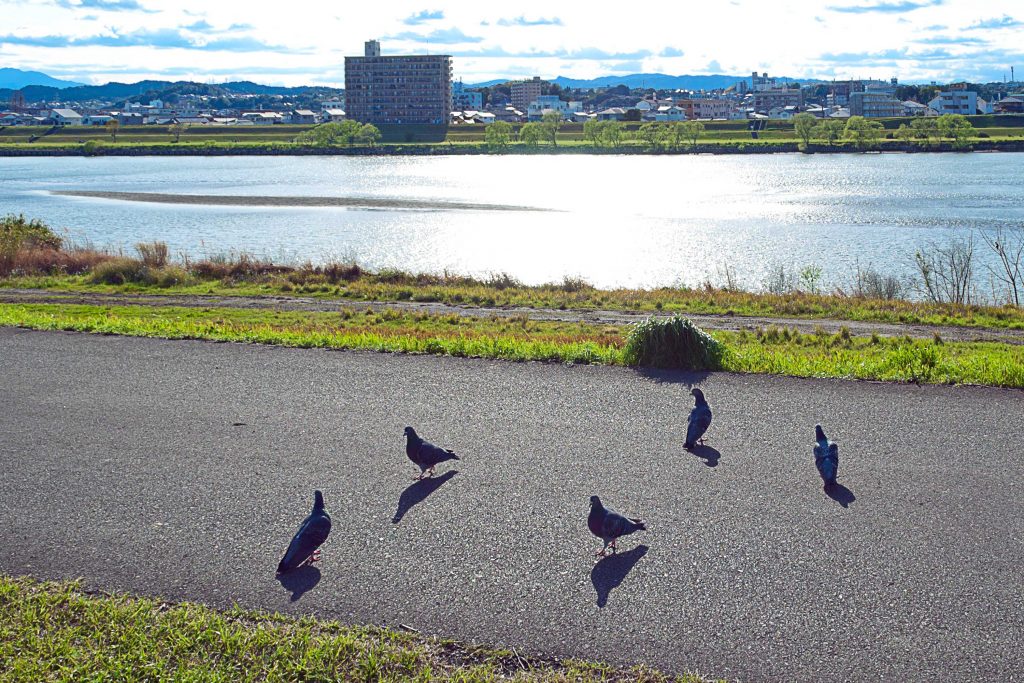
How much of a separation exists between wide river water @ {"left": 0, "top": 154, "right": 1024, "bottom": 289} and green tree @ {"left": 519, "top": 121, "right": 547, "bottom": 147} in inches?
1376

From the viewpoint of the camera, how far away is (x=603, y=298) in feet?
79.8

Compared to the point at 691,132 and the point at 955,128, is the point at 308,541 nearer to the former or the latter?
the point at 955,128

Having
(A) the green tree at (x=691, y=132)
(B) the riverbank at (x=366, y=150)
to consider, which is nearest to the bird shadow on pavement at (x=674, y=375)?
(B) the riverbank at (x=366, y=150)

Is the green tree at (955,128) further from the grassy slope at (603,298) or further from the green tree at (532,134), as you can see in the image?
the grassy slope at (603,298)

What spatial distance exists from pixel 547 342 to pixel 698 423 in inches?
196

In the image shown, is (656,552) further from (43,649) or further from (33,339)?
(33,339)

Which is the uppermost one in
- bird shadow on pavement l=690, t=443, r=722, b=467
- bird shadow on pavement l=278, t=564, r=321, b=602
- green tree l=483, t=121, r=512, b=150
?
green tree l=483, t=121, r=512, b=150

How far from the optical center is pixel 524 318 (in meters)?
19.4

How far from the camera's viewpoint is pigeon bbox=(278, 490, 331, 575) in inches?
249

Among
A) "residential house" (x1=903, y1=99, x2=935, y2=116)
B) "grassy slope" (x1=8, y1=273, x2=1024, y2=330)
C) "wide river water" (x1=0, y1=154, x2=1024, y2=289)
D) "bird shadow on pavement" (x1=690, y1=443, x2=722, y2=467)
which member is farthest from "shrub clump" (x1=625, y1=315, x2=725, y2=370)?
"residential house" (x1=903, y1=99, x2=935, y2=116)

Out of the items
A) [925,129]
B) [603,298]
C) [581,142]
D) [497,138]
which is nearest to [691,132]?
[581,142]

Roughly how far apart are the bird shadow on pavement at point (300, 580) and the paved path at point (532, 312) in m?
12.9

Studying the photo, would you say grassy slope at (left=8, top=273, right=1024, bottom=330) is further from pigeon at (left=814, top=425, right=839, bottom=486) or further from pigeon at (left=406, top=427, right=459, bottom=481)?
pigeon at (left=406, top=427, right=459, bottom=481)

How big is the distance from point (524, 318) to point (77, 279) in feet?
42.7
